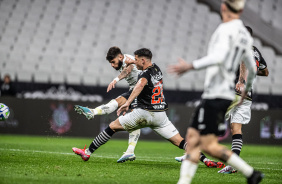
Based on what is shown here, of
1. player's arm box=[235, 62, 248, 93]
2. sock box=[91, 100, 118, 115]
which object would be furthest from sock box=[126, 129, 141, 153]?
player's arm box=[235, 62, 248, 93]

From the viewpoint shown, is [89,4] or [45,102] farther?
[89,4]

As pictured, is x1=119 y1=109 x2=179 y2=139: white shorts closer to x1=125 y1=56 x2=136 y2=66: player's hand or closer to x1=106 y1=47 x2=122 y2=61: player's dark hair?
x1=125 y1=56 x2=136 y2=66: player's hand

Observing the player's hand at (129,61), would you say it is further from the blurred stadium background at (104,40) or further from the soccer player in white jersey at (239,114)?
the blurred stadium background at (104,40)

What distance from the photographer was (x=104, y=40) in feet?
74.4

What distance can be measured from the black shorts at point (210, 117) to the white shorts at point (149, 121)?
3.14 m

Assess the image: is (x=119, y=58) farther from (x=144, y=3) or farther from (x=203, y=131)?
(x=144, y=3)

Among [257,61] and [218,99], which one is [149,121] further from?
[218,99]

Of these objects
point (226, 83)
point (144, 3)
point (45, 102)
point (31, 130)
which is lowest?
point (31, 130)

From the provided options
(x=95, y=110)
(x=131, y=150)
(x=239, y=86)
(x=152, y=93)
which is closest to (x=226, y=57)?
(x=239, y=86)

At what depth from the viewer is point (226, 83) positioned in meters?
4.93

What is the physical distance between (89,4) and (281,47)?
10008 mm

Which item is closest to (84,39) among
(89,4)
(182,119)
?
(89,4)

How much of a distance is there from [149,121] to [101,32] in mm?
15637

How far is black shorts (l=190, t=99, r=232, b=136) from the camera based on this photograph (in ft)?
15.9
